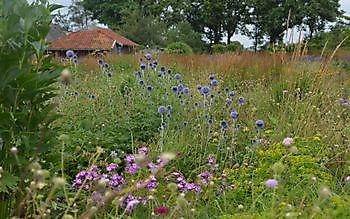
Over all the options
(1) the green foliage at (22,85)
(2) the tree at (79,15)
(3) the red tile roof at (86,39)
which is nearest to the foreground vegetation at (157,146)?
(1) the green foliage at (22,85)

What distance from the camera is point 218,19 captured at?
38344 mm

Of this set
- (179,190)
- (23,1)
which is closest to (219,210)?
(179,190)

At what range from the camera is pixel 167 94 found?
16.2 ft

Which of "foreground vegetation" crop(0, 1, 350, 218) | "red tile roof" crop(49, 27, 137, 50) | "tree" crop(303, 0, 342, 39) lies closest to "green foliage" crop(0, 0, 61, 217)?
"foreground vegetation" crop(0, 1, 350, 218)

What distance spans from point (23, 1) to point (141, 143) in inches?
77.2

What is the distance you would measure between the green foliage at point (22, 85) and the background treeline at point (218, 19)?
1231 inches

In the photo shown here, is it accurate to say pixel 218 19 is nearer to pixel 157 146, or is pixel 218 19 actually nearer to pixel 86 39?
pixel 86 39

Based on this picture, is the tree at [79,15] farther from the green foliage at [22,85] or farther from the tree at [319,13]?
the green foliage at [22,85]

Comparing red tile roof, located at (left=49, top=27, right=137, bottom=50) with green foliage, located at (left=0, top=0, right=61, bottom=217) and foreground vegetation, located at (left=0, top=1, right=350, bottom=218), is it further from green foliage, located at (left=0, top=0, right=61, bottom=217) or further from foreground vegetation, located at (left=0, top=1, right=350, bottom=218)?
green foliage, located at (left=0, top=0, right=61, bottom=217)

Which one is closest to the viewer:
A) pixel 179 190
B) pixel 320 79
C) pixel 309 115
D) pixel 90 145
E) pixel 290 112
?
pixel 179 190

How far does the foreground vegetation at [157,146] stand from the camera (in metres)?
2.11

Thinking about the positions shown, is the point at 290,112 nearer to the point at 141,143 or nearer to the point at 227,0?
the point at 141,143

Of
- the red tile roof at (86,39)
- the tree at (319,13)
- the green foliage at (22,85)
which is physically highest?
the tree at (319,13)

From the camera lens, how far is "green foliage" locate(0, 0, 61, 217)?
2.14 m
